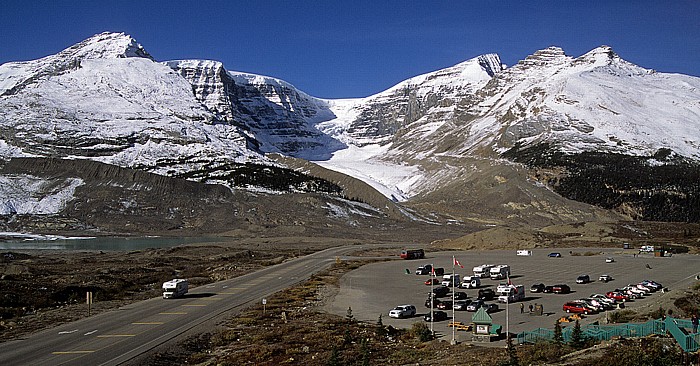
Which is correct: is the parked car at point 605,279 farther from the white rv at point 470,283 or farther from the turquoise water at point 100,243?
the turquoise water at point 100,243

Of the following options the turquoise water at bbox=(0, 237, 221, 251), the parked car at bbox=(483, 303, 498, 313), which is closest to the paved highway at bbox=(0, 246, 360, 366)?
the parked car at bbox=(483, 303, 498, 313)

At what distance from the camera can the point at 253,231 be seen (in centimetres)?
16312

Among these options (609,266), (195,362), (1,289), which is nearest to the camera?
(195,362)

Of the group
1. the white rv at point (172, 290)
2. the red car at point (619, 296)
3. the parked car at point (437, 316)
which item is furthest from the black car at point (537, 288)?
the white rv at point (172, 290)

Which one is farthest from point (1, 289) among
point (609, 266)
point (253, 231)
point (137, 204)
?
point (137, 204)

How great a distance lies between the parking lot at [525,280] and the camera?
143 ft

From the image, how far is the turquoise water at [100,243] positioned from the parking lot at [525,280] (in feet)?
197

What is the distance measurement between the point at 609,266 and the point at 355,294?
39.0 m

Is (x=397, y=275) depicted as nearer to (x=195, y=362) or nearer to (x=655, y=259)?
(x=655, y=259)

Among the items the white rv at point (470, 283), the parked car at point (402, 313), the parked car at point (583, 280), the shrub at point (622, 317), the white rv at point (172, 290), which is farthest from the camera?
the parked car at point (583, 280)

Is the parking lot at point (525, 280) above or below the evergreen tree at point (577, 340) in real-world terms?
below

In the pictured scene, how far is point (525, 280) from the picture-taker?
66.5 meters

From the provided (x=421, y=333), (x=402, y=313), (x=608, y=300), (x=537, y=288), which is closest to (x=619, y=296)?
(x=608, y=300)

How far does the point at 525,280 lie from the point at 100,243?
97.0 meters
